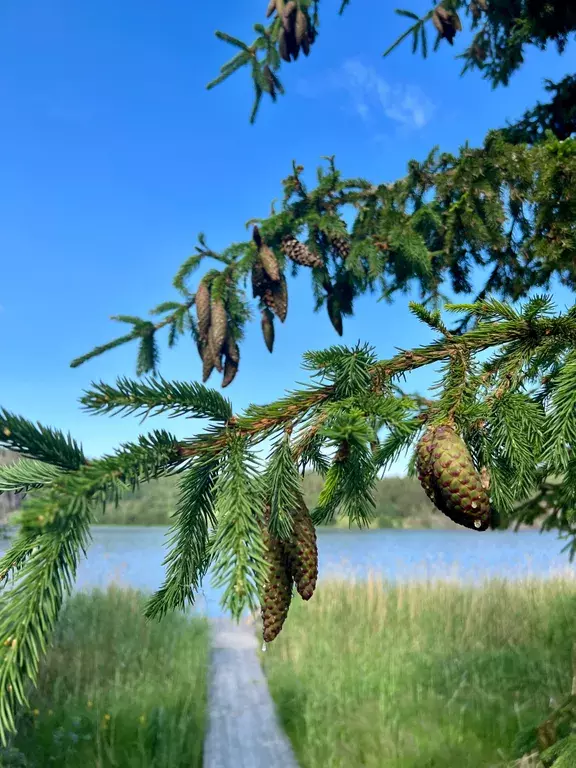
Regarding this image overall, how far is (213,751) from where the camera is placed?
169 inches

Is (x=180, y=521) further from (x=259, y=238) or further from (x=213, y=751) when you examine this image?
(x=213, y=751)

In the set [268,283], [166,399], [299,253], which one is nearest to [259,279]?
[268,283]

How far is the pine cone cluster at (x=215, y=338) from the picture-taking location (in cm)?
328

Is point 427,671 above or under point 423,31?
under

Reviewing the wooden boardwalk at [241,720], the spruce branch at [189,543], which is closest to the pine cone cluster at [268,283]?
the wooden boardwalk at [241,720]

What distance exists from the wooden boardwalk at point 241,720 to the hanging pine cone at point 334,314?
1983 mm

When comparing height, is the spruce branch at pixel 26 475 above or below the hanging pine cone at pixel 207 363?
below

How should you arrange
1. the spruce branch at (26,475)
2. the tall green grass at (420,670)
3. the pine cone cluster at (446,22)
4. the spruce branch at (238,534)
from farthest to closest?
the tall green grass at (420,670), the pine cone cluster at (446,22), the spruce branch at (26,475), the spruce branch at (238,534)

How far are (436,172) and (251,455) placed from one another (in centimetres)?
340

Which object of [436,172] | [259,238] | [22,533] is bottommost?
[22,533]

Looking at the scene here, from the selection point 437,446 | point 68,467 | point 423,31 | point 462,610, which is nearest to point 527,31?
point 423,31

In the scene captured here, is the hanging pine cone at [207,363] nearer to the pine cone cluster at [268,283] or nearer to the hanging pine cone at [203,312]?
the hanging pine cone at [203,312]

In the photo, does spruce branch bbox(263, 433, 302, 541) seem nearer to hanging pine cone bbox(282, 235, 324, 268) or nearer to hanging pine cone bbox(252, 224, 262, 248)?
hanging pine cone bbox(252, 224, 262, 248)

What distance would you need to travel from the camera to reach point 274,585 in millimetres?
834
